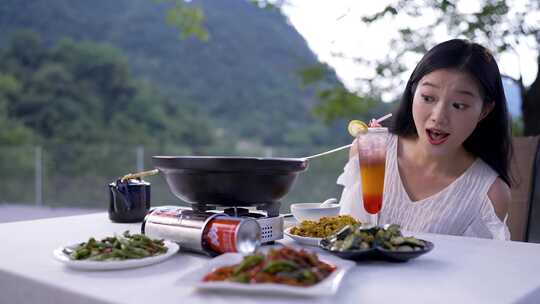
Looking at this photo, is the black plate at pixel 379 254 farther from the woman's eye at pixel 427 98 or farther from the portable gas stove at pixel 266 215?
the woman's eye at pixel 427 98

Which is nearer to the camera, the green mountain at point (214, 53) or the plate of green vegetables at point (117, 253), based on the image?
the plate of green vegetables at point (117, 253)

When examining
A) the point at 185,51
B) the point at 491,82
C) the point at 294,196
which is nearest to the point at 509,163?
the point at 491,82

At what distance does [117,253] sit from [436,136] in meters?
1.12

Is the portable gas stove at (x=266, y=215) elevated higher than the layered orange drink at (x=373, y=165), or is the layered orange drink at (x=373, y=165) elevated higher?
Answer: the layered orange drink at (x=373, y=165)

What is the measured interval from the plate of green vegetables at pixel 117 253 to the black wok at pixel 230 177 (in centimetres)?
16

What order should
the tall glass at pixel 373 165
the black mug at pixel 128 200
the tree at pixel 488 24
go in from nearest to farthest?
the tall glass at pixel 373 165 < the black mug at pixel 128 200 < the tree at pixel 488 24

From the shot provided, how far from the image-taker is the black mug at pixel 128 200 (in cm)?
162

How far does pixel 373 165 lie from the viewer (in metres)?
1.43

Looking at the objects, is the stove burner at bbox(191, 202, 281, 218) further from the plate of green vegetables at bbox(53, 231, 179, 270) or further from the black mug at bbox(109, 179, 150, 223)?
the black mug at bbox(109, 179, 150, 223)

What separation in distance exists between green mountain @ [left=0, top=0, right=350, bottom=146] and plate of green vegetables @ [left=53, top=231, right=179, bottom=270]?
13.6 meters

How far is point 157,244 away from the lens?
1150mm

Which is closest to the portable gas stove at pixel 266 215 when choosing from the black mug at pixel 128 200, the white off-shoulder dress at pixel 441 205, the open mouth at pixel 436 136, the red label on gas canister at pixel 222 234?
the red label on gas canister at pixel 222 234

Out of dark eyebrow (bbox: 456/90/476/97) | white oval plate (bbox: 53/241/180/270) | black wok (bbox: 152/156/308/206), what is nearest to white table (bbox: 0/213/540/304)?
white oval plate (bbox: 53/241/180/270)

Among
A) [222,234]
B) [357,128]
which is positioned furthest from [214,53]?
[222,234]
